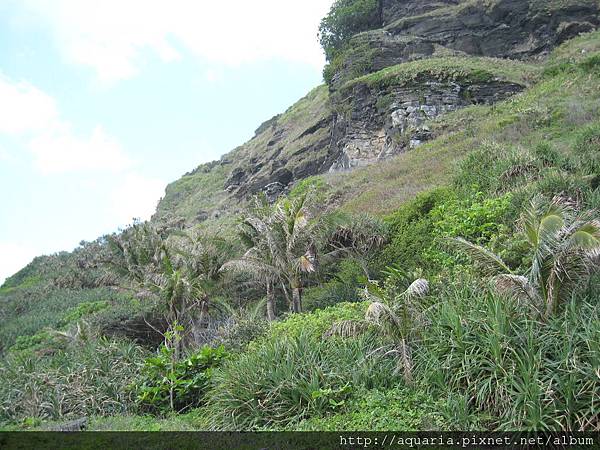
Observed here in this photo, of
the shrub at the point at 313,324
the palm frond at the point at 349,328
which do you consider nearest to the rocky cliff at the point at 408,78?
the shrub at the point at 313,324

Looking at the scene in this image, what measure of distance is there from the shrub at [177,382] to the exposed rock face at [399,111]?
83.7 ft

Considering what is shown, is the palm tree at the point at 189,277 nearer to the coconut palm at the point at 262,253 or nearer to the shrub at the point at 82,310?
the coconut palm at the point at 262,253

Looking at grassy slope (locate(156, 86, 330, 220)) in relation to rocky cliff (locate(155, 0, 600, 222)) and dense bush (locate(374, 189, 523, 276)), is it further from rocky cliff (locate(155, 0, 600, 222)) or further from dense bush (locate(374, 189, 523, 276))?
dense bush (locate(374, 189, 523, 276))

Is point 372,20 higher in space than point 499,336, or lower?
higher

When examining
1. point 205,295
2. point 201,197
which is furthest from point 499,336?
point 201,197

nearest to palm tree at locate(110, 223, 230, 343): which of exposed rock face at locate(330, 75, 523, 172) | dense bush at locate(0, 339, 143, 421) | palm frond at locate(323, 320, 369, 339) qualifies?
dense bush at locate(0, 339, 143, 421)

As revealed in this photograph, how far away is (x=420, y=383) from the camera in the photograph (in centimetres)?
879

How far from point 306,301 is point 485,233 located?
7.57 m

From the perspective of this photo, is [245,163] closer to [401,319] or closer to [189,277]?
[189,277]

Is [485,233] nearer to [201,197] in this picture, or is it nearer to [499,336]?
[499,336]

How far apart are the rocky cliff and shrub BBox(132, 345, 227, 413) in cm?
2528

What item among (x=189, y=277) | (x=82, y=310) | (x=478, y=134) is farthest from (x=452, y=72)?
(x=82, y=310)

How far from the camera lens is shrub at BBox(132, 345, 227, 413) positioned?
12.4 meters

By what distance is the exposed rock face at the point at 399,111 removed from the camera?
36688 mm
